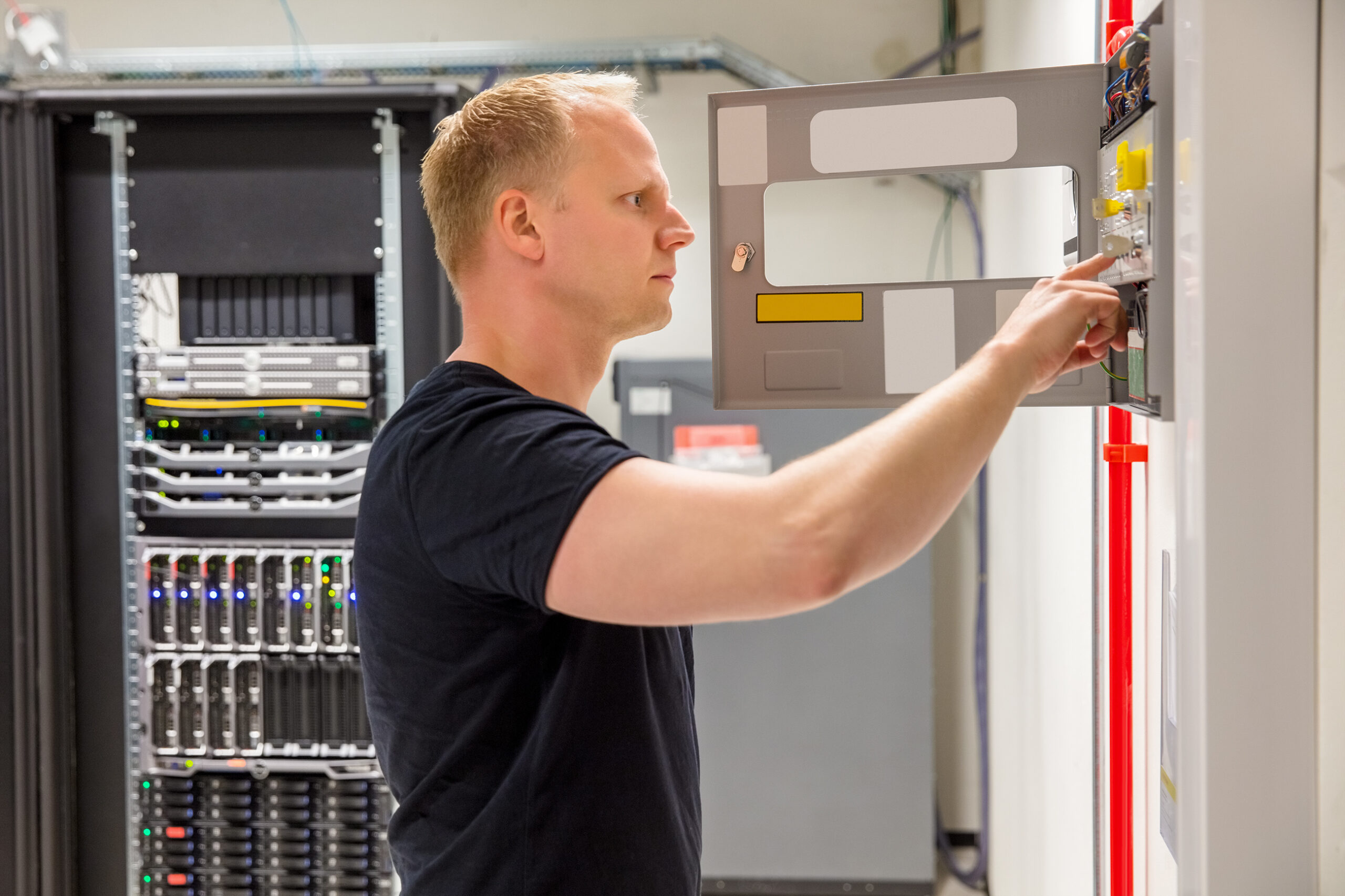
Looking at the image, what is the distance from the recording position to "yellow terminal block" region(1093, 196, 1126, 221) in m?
0.95

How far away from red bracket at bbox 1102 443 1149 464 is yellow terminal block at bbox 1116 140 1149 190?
0.42m

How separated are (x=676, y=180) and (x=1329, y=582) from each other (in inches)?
105

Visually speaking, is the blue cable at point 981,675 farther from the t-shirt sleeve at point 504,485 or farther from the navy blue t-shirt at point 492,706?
the t-shirt sleeve at point 504,485

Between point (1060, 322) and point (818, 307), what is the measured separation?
31 cm

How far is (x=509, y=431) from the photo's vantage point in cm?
80

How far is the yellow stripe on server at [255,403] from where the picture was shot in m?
2.37

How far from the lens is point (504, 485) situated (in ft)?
2.52

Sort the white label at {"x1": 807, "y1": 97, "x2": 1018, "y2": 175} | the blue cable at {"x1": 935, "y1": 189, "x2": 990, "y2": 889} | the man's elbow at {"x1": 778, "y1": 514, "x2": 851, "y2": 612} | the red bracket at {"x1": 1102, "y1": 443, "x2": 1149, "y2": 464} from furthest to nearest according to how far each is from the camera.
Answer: the blue cable at {"x1": 935, "y1": 189, "x2": 990, "y2": 889} < the red bracket at {"x1": 1102, "y1": 443, "x2": 1149, "y2": 464} < the white label at {"x1": 807, "y1": 97, "x2": 1018, "y2": 175} < the man's elbow at {"x1": 778, "y1": 514, "x2": 851, "y2": 612}

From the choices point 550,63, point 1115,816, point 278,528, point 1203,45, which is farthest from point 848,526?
point 550,63

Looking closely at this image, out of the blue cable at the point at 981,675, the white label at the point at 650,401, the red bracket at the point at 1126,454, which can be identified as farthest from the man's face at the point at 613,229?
the blue cable at the point at 981,675

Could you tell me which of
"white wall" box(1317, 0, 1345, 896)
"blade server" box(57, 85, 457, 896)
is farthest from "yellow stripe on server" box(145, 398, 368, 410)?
"white wall" box(1317, 0, 1345, 896)

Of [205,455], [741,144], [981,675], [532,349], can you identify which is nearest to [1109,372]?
[741,144]

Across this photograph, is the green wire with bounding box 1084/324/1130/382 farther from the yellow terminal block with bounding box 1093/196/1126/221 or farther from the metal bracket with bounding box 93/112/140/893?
the metal bracket with bounding box 93/112/140/893

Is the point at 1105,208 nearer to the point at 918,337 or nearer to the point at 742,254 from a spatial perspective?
Answer: the point at 918,337
